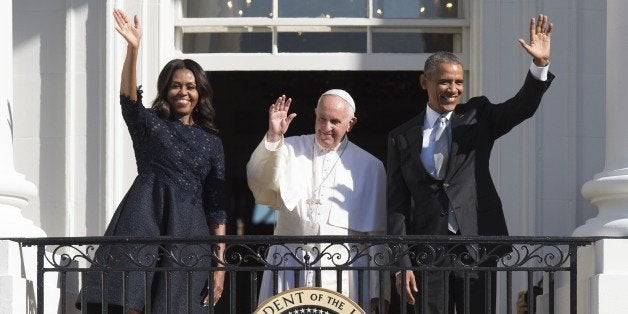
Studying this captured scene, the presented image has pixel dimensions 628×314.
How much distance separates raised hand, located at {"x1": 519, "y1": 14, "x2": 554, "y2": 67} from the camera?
30.3 feet

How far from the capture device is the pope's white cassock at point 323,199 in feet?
31.4

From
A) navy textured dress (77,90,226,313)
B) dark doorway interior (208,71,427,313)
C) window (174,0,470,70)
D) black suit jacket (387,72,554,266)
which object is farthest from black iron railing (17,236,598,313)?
dark doorway interior (208,71,427,313)

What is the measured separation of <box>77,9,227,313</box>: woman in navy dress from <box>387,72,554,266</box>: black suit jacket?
945 mm

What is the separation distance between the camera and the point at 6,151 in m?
9.76

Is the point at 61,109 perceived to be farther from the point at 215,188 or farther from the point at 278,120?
the point at 278,120

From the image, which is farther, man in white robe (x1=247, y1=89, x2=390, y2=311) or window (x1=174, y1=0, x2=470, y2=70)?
window (x1=174, y1=0, x2=470, y2=70)

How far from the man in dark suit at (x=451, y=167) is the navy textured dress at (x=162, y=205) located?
98 cm

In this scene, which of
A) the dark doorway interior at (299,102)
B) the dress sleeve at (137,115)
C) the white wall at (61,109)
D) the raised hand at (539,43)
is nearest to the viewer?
the raised hand at (539,43)

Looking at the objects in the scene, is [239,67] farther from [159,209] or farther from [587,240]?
[587,240]

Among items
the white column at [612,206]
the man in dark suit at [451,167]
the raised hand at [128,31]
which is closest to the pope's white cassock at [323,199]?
the man in dark suit at [451,167]

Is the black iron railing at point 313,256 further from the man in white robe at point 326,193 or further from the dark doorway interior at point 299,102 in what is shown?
the dark doorway interior at point 299,102

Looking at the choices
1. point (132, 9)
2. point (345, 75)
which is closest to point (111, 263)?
point (132, 9)

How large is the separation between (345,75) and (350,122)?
158 inches

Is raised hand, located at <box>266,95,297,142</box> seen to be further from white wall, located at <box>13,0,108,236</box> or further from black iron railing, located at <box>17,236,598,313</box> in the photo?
white wall, located at <box>13,0,108,236</box>
